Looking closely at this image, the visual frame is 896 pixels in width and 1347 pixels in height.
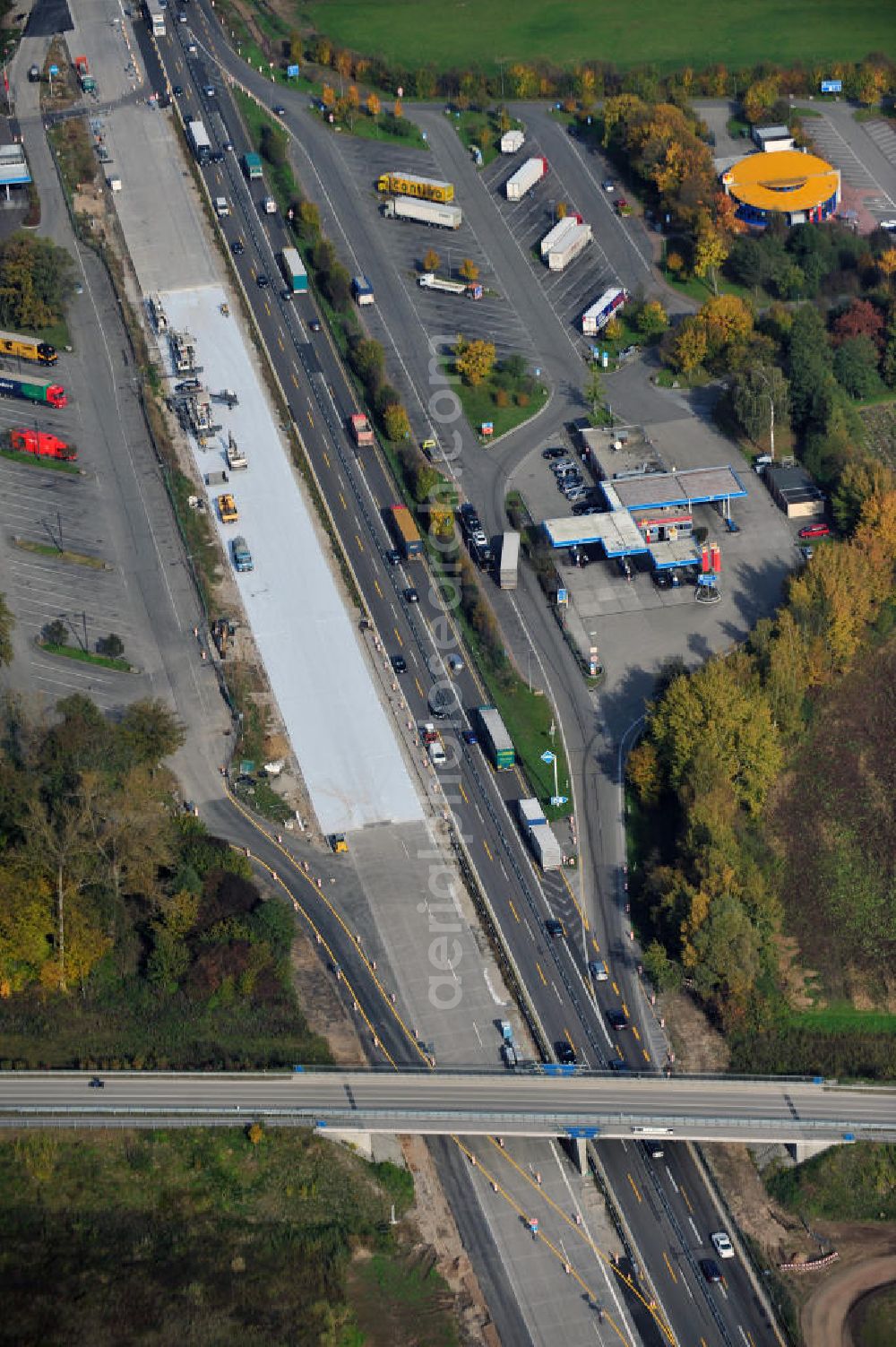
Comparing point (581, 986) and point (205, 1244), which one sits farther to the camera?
point (581, 986)

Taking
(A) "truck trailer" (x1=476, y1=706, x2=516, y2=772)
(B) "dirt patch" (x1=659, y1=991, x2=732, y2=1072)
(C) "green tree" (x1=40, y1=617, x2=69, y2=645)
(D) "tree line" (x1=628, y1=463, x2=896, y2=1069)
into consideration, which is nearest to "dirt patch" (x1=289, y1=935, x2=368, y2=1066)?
(B) "dirt patch" (x1=659, y1=991, x2=732, y2=1072)

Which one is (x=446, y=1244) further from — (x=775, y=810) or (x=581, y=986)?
(x=775, y=810)

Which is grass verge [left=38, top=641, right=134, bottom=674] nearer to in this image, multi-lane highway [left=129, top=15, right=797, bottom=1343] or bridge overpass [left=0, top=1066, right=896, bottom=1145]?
multi-lane highway [left=129, top=15, right=797, bottom=1343]

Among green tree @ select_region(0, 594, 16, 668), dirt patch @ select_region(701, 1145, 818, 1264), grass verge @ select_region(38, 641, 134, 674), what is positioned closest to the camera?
dirt patch @ select_region(701, 1145, 818, 1264)

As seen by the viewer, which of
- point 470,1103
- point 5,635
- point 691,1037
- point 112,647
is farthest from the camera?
point 112,647

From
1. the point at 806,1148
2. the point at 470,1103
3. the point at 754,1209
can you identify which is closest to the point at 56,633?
the point at 470,1103

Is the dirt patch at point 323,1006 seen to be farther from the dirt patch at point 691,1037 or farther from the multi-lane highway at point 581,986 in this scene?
the dirt patch at point 691,1037

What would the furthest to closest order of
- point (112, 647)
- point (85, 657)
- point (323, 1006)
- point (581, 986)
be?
point (85, 657) < point (112, 647) < point (581, 986) < point (323, 1006)
